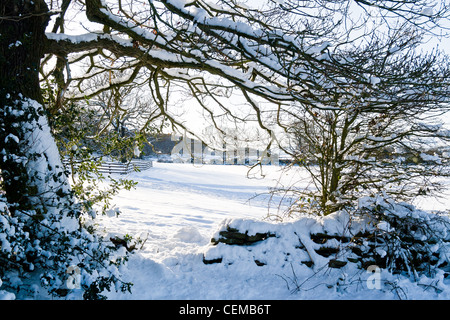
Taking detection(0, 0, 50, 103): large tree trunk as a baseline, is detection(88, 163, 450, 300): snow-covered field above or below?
below

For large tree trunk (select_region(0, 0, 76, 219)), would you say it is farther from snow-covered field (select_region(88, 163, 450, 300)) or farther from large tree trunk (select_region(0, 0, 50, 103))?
snow-covered field (select_region(88, 163, 450, 300))

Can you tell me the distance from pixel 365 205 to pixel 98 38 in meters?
4.53

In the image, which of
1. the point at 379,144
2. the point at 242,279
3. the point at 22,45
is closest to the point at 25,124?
the point at 22,45

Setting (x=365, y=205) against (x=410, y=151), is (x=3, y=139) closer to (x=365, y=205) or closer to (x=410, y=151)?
(x=365, y=205)

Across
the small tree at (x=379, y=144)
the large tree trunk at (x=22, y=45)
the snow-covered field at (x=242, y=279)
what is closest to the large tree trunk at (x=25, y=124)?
the large tree trunk at (x=22, y=45)

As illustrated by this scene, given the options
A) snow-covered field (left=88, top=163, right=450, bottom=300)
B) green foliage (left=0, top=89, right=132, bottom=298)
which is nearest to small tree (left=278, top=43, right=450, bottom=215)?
snow-covered field (left=88, top=163, right=450, bottom=300)

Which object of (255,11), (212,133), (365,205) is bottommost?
(365,205)

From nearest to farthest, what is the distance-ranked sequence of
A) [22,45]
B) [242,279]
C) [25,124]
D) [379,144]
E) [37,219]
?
[37,219] → [25,124] → [22,45] → [242,279] → [379,144]

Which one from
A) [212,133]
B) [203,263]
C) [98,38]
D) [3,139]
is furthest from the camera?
[212,133]

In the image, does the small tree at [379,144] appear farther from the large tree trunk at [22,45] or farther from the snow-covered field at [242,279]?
the large tree trunk at [22,45]

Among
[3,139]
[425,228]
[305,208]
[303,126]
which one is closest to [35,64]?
[3,139]

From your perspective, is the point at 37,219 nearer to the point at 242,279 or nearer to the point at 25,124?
the point at 25,124

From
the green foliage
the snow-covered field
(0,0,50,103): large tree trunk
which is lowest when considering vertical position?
the snow-covered field
